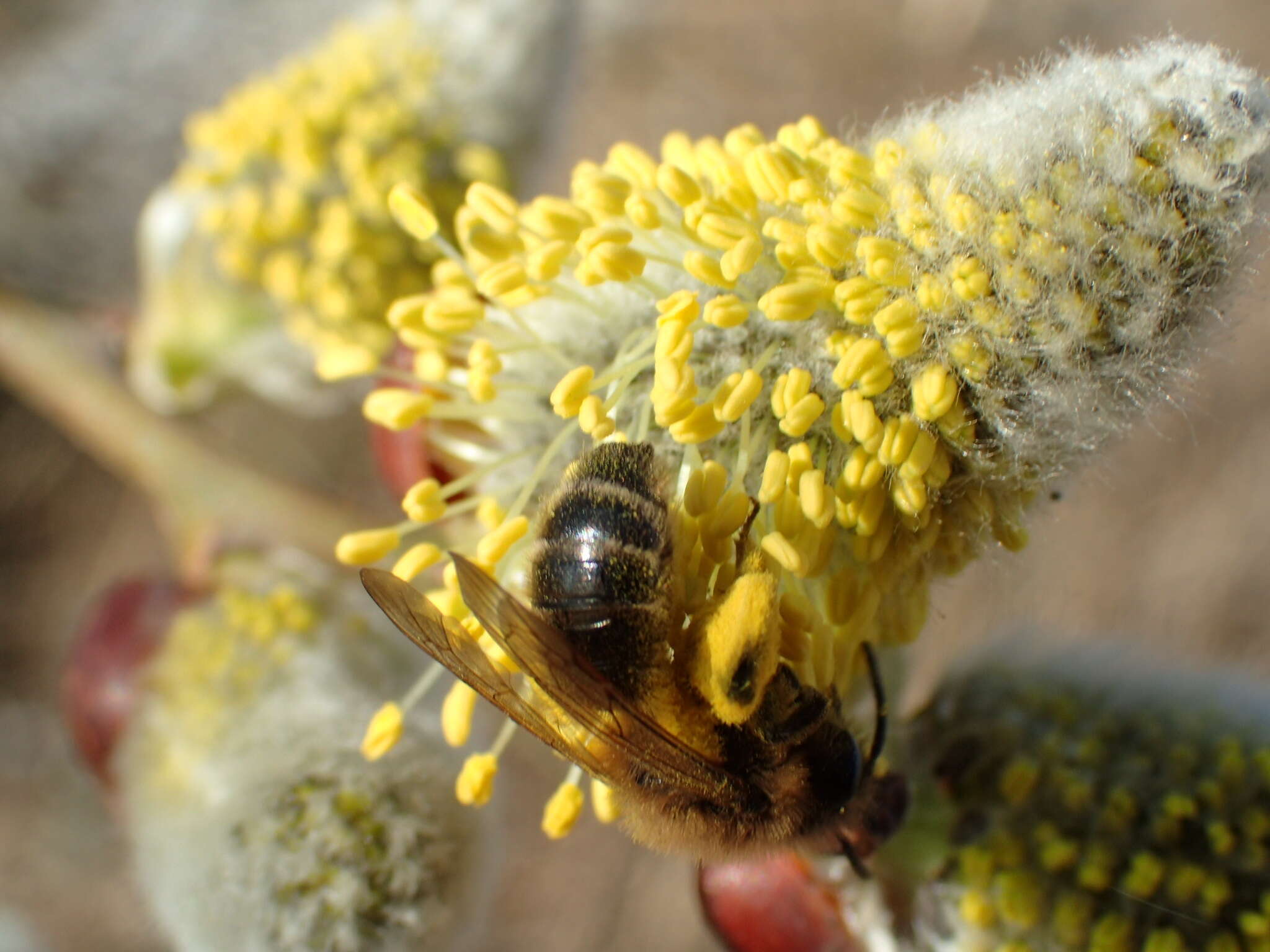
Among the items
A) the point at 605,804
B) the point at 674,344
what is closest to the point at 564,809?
the point at 605,804

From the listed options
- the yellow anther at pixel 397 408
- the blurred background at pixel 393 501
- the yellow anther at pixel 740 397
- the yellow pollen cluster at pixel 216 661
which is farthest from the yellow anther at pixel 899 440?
the blurred background at pixel 393 501

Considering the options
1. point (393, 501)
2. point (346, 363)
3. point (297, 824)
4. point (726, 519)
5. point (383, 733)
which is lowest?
→ point (393, 501)

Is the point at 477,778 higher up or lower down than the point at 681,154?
lower down

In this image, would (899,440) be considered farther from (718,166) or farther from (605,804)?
(605,804)

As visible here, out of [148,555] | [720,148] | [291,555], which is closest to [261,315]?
[291,555]

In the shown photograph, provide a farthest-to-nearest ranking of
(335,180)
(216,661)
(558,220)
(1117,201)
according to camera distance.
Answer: (335,180), (216,661), (558,220), (1117,201)

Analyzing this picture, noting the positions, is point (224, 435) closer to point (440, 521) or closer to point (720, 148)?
point (440, 521)

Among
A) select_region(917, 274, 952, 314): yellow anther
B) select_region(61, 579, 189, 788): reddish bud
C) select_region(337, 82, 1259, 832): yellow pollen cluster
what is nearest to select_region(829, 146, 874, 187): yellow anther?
select_region(337, 82, 1259, 832): yellow pollen cluster
